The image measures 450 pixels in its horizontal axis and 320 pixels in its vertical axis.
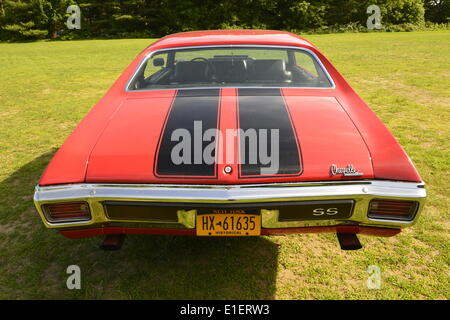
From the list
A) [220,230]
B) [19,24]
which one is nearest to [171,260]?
[220,230]

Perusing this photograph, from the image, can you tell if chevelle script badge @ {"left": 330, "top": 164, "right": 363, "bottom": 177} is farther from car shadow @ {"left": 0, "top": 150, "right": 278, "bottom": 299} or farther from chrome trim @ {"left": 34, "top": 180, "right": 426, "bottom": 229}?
car shadow @ {"left": 0, "top": 150, "right": 278, "bottom": 299}

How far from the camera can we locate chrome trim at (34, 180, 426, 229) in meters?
1.64

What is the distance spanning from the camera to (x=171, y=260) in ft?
7.54

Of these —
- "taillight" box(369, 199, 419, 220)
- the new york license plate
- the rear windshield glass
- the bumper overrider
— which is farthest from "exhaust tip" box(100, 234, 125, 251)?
"taillight" box(369, 199, 419, 220)

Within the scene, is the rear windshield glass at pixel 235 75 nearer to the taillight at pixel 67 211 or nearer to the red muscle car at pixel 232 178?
the red muscle car at pixel 232 178

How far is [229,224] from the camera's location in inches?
68.5

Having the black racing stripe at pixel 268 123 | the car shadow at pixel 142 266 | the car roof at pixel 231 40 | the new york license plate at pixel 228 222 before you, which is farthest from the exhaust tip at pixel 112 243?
the car roof at pixel 231 40

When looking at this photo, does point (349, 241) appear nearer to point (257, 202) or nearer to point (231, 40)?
point (257, 202)

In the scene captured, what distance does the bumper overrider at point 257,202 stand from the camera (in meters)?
1.65

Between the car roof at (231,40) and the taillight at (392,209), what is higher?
the car roof at (231,40)

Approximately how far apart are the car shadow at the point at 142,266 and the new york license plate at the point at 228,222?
53 cm

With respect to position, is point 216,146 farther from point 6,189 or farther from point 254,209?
point 6,189

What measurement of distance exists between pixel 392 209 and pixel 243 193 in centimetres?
82

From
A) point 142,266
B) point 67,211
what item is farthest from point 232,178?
point 142,266
